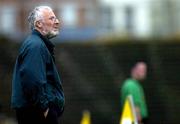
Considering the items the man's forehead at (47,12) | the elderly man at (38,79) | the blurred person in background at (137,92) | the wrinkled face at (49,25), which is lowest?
the blurred person in background at (137,92)

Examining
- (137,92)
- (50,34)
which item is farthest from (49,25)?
(137,92)

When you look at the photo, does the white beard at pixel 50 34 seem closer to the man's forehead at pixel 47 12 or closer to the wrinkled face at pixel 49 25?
the wrinkled face at pixel 49 25

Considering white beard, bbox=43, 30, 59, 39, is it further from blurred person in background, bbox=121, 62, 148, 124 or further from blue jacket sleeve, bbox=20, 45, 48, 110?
blurred person in background, bbox=121, 62, 148, 124

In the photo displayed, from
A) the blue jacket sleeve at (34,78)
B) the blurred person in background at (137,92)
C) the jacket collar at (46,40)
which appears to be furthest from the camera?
the blurred person in background at (137,92)

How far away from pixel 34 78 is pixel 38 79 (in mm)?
44

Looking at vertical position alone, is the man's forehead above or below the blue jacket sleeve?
above

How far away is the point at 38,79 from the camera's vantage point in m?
8.20

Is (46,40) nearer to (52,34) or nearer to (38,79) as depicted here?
(52,34)

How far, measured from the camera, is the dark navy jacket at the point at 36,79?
27.0 feet

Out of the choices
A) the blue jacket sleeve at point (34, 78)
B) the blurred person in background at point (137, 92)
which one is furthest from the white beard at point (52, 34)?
the blurred person in background at point (137, 92)

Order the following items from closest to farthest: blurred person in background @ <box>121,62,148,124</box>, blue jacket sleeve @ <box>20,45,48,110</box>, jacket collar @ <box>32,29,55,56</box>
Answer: blue jacket sleeve @ <box>20,45,48,110</box> < jacket collar @ <box>32,29,55,56</box> < blurred person in background @ <box>121,62,148,124</box>

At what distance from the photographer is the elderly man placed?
27.0 ft

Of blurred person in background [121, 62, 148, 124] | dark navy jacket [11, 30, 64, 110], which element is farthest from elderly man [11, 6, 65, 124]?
blurred person in background [121, 62, 148, 124]

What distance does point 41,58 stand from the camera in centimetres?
829
